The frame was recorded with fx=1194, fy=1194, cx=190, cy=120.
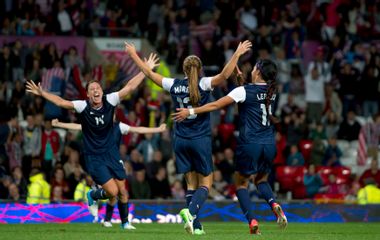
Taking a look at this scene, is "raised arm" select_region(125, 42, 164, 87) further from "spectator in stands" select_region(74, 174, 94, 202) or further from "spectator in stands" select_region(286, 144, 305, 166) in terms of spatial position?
"spectator in stands" select_region(286, 144, 305, 166)

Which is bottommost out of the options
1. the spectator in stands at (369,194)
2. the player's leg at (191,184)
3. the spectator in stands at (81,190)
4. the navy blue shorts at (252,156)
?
the spectator in stands at (369,194)

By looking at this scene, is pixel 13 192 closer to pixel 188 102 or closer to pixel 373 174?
pixel 373 174

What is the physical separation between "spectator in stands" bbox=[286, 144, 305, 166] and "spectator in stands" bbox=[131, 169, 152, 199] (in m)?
3.92

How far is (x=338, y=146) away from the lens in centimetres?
3000

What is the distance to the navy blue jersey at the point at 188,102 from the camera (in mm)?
16812

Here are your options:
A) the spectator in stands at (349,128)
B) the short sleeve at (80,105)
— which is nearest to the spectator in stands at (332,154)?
the spectator in stands at (349,128)

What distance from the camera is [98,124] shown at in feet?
59.2

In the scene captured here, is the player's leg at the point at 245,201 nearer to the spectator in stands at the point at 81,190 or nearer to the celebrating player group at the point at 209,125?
the celebrating player group at the point at 209,125

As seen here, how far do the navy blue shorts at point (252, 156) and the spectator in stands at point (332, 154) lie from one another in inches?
479

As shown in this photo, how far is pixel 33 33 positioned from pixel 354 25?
9.02m

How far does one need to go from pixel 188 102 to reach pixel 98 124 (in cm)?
186

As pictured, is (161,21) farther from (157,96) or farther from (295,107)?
(295,107)

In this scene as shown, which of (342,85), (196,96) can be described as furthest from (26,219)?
(342,85)

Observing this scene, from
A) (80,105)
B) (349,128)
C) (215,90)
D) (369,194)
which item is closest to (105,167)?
(80,105)
